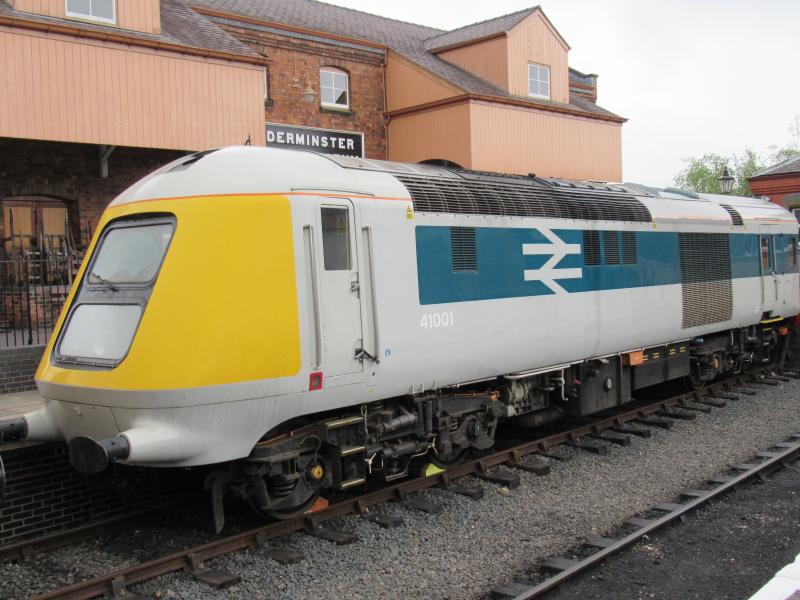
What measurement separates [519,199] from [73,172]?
29.8 ft

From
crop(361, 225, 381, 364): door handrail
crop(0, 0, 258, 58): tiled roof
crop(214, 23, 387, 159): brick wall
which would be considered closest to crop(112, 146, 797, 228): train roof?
crop(361, 225, 381, 364): door handrail

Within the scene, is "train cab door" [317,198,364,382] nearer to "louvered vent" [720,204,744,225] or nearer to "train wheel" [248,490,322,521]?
"train wheel" [248,490,322,521]

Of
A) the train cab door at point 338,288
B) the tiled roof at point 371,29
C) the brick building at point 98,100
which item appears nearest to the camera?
the train cab door at point 338,288

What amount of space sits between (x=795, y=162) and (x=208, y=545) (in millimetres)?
27644

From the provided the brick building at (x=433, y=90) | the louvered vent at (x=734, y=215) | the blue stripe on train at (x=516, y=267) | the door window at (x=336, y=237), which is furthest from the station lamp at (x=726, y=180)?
the door window at (x=336, y=237)

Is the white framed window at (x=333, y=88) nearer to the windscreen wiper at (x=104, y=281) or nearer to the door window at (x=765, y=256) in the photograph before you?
the door window at (x=765, y=256)

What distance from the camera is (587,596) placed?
556cm

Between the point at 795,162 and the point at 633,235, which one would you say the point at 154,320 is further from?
the point at 795,162

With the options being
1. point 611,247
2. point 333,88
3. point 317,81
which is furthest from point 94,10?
point 611,247

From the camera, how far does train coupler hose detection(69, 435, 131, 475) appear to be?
17.7 ft

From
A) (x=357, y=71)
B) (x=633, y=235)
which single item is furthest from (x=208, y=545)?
(x=357, y=71)

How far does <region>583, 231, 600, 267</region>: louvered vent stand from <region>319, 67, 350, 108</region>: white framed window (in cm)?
1111

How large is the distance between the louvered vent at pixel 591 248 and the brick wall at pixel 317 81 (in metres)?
10.4

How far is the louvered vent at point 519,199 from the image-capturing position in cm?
757
